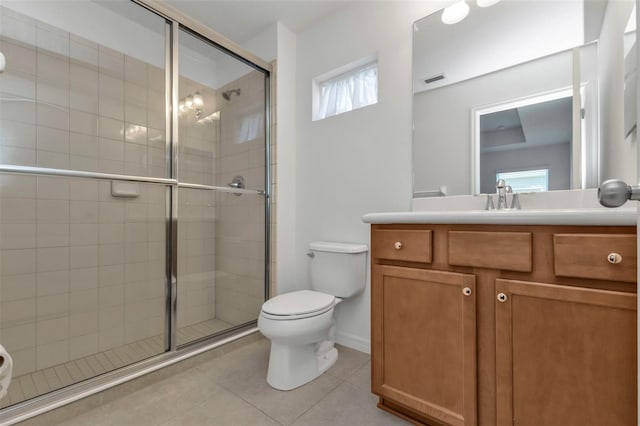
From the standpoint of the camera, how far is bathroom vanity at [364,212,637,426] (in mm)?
774

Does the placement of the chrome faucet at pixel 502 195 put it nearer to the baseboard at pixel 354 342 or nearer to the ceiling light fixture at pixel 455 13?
the ceiling light fixture at pixel 455 13

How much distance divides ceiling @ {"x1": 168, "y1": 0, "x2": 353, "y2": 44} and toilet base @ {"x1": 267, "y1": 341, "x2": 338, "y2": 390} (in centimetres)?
216

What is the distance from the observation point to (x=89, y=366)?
162cm

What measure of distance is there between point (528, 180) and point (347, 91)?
4.12 ft

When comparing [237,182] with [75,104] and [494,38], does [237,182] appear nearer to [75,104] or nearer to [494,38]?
[75,104]

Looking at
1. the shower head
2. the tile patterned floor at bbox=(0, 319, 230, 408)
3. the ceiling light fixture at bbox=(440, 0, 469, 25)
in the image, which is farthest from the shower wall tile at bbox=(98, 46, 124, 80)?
the ceiling light fixture at bbox=(440, 0, 469, 25)

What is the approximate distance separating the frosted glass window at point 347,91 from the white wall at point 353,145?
76 mm

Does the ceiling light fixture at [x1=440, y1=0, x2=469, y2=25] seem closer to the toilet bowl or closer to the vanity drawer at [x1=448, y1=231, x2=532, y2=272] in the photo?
the vanity drawer at [x1=448, y1=231, x2=532, y2=272]

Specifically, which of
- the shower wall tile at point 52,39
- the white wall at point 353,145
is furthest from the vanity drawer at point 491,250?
the shower wall tile at point 52,39

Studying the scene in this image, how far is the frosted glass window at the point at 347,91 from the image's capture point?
6.29 ft

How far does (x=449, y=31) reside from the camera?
1582mm

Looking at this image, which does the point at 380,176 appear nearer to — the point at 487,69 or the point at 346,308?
the point at 487,69

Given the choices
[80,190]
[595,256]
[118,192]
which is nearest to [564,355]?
[595,256]

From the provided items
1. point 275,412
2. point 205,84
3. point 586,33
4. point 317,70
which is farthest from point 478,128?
point 205,84
